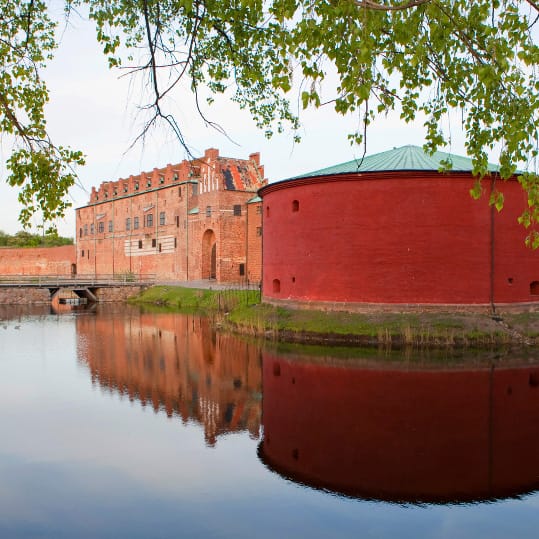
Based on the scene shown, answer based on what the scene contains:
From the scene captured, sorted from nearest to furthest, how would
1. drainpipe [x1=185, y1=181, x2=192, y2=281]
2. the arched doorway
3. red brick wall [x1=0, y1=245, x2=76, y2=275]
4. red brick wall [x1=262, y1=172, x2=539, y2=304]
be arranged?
red brick wall [x1=262, y1=172, x2=539, y2=304] → the arched doorway → drainpipe [x1=185, y1=181, x2=192, y2=281] → red brick wall [x1=0, y1=245, x2=76, y2=275]

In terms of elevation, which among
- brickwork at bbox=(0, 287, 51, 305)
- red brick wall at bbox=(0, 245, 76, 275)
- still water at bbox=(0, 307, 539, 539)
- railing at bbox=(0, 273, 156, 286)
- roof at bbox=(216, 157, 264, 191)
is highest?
roof at bbox=(216, 157, 264, 191)

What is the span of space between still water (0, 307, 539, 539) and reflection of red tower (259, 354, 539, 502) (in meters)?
0.03

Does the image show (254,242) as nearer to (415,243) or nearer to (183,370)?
(415,243)

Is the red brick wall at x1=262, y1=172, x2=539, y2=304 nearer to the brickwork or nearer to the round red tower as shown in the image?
the round red tower

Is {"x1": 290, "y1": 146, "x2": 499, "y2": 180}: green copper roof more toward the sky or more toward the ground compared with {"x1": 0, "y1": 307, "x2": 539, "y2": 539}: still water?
more toward the sky

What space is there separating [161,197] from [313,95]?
3561 cm

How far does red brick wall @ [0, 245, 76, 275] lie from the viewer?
51.1 meters

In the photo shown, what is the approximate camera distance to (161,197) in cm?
3897

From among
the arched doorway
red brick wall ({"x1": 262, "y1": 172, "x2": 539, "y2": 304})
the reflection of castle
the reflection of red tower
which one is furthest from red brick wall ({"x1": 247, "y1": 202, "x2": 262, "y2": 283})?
the reflection of red tower

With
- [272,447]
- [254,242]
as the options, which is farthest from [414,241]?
[254,242]

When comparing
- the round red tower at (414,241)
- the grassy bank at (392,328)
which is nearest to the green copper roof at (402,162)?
the round red tower at (414,241)

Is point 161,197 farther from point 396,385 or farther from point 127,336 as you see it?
point 396,385

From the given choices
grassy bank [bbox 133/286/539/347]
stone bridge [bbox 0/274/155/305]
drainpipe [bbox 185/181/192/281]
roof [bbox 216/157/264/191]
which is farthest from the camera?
drainpipe [bbox 185/181/192/281]

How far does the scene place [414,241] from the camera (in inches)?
640
